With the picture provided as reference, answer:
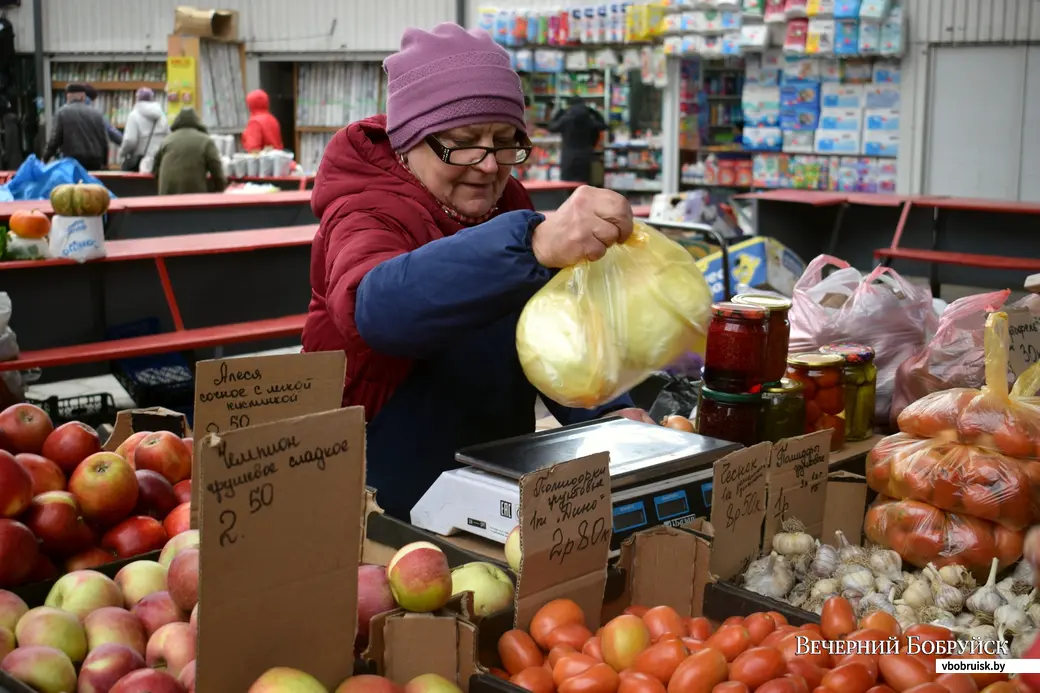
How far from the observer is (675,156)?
11.4 metres

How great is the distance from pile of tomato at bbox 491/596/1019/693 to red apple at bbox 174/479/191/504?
79 cm

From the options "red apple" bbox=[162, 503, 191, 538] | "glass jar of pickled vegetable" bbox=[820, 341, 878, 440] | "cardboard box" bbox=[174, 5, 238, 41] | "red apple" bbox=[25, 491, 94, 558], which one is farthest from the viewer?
"cardboard box" bbox=[174, 5, 238, 41]

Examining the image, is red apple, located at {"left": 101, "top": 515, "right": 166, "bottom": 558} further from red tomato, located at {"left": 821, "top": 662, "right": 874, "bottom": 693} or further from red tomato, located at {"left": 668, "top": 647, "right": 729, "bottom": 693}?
red tomato, located at {"left": 821, "top": 662, "right": 874, "bottom": 693}

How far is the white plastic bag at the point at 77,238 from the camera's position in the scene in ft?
17.1

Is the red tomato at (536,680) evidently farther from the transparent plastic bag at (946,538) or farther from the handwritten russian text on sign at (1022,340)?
the handwritten russian text on sign at (1022,340)

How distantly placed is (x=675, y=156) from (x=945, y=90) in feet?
9.17

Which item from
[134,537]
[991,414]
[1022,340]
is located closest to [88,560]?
[134,537]

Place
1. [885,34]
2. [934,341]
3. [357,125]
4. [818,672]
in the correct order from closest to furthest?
[818,672]
[357,125]
[934,341]
[885,34]

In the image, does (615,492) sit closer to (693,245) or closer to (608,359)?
(608,359)

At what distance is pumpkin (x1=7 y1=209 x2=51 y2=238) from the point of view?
17.0 ft

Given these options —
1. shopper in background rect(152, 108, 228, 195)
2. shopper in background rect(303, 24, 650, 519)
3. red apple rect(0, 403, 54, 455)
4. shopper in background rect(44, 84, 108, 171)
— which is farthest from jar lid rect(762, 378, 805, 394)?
shopper in background rect(44, 84, 108, 171)

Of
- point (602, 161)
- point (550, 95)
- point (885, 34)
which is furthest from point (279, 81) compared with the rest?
point (885, 34)

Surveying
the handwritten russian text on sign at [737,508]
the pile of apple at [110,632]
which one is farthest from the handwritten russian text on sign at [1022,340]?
the pile of apple at [110,632]

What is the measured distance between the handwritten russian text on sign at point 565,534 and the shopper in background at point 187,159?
8604 millimetres
